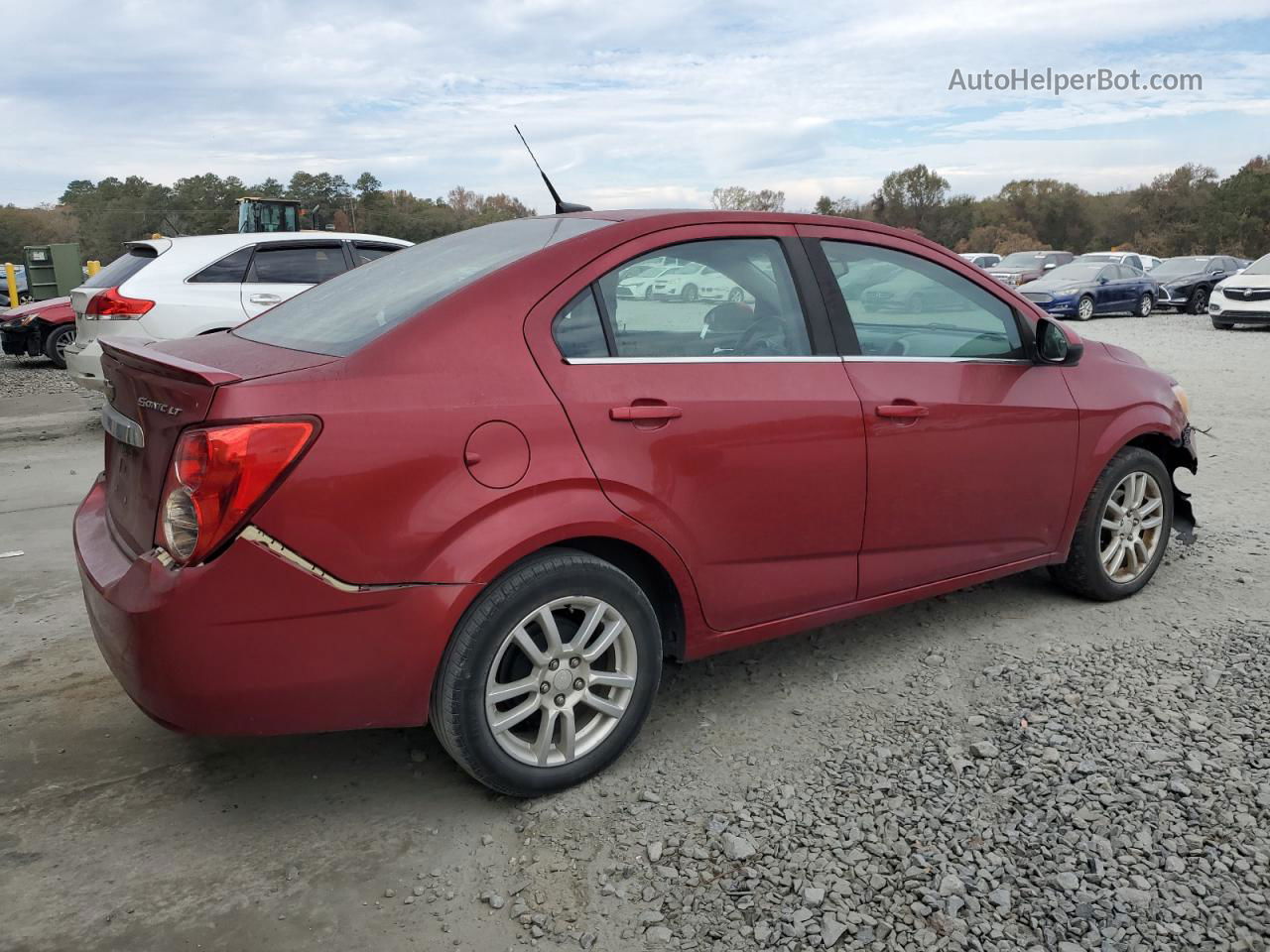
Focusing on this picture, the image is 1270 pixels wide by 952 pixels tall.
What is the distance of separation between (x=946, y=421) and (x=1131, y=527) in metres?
1.41

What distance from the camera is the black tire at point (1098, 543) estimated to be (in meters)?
4.33

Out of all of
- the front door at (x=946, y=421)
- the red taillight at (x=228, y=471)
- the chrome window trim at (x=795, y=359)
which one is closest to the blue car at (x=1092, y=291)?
the front door at (x=946, y=421)

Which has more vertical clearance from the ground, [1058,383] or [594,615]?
[1058,383]

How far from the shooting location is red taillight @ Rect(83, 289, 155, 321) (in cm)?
849

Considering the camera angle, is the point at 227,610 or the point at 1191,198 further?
the point at 1191,198

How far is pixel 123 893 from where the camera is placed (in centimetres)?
259

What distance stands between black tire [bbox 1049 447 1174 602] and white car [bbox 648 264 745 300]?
1.96 metres

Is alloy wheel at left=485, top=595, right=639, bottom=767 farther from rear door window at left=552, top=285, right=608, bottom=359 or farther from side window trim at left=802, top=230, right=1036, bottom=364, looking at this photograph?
side window trim at left=802, top=230, right=1036, bottom=364

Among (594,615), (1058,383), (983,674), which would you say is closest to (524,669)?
(594,615)

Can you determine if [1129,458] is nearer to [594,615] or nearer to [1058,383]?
[1058,383]

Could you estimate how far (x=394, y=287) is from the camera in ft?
10.9

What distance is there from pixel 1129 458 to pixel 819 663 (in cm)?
166

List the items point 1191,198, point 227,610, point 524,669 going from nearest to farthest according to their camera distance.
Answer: point 227,610 < point 524,669 < point 1191,198

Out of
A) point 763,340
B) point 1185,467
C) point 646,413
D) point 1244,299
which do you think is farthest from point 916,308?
point 1244,299
